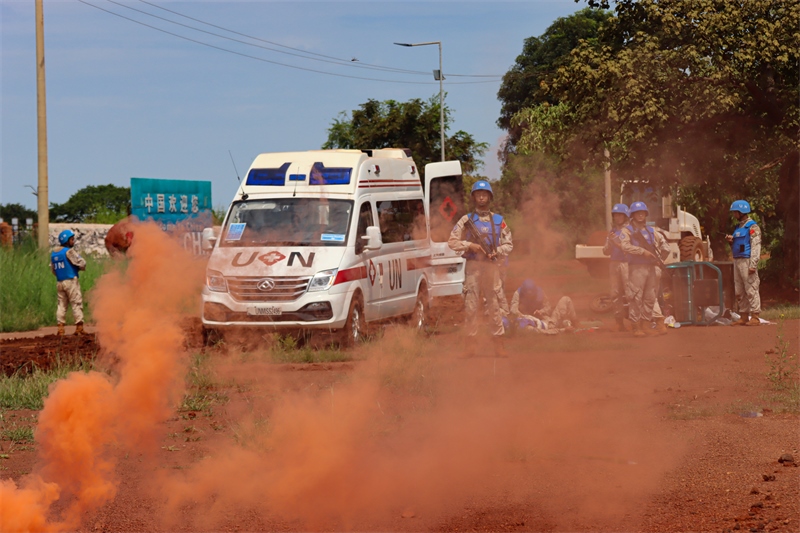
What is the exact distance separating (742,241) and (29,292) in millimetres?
14058

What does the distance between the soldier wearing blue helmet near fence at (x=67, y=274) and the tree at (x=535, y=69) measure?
8112 millimetres

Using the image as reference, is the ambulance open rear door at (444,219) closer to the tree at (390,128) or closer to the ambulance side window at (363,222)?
the ambulance side window at (363,222)

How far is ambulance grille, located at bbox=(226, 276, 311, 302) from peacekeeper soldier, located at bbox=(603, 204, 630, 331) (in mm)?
4984

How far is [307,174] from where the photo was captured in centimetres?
1361

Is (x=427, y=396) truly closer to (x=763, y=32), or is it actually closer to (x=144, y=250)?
(x=144, y=250)

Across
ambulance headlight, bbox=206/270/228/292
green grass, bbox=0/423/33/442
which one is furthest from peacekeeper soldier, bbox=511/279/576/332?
green grass, bbox=0/423/33/442

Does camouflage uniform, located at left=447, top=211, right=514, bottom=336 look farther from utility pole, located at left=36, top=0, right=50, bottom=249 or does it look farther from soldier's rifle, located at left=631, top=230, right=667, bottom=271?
utility pole, located at left=36, top=0, right=50, bottom=249

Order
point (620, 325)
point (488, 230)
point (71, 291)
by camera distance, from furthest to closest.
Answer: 1. point (71, 291)
2. point (620, 325)
3. point (488, 230)

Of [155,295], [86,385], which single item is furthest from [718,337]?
[86,385]

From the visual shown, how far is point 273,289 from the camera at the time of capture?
12344 millimetres

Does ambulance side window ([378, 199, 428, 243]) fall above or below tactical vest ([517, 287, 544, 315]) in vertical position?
above

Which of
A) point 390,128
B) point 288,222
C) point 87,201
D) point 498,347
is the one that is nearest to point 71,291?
point 288,222

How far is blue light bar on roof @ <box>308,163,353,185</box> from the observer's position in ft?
44.0

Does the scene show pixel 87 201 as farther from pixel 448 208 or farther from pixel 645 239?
pixel 645 239
